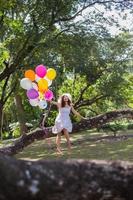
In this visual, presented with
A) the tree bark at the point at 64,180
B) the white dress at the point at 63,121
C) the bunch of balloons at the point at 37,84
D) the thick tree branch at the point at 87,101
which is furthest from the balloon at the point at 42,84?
the thick tree branch at the point at 87,101

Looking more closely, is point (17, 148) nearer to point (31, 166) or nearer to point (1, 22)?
point (31, 166)

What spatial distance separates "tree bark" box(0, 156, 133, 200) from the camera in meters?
1.66

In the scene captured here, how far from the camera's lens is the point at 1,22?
19.8m

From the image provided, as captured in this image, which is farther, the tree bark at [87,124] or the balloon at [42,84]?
the balloon at [42,84]

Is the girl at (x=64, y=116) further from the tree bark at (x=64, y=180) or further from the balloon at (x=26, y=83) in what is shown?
the tree bark at (x=64, y=180)

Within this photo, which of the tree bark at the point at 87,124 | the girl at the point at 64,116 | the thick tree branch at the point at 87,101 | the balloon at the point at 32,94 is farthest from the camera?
the thick tree branch at the point at 87,101

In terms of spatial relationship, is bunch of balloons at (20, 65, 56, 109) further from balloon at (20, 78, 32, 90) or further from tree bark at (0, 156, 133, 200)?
tree bark at (0, 156, 133, 200)

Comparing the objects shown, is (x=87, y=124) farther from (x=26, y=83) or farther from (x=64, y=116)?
(x=64, y=116)

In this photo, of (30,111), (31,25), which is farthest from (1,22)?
(30,111)

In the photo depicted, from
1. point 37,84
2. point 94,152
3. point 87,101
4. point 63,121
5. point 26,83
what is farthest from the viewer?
point 87,101

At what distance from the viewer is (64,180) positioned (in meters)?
1.69

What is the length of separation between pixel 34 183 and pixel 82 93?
29.1 m

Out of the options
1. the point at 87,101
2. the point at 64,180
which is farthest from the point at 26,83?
the point at 87,101

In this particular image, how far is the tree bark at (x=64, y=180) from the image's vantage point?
1655 mm
